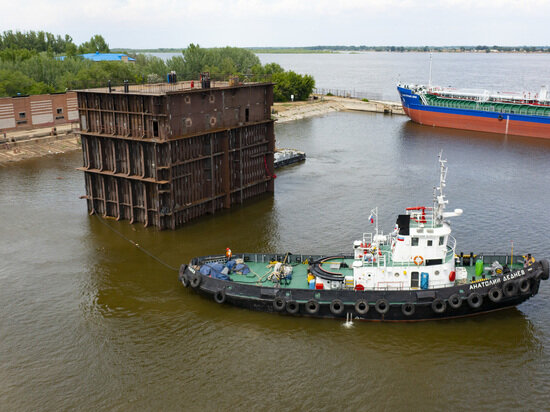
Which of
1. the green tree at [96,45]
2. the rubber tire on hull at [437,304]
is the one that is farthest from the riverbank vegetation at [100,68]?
the rubber tire on hull at [437,304]

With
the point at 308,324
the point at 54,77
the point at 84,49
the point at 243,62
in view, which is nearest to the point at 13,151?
the point at 54,77

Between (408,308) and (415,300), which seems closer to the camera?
(408,308)

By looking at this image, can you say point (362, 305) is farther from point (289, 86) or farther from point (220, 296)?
point (289, 86)

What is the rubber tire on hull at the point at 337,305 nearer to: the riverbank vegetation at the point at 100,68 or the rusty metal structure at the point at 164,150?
the rusty metal structure at the point at 164,150

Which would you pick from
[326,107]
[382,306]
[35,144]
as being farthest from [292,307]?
[326,107]

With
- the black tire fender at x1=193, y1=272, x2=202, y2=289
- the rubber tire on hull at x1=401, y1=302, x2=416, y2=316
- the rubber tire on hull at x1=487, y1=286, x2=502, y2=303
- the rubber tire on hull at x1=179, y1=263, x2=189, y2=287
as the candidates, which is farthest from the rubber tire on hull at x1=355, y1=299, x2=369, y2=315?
the rubber tire on hull at x1=179, y1=263, x2=189, y2=287

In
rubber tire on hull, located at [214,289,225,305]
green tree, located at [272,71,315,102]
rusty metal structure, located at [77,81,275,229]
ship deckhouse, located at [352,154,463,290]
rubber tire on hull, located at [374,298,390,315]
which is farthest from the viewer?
green tree, located at [272,71,315,102]

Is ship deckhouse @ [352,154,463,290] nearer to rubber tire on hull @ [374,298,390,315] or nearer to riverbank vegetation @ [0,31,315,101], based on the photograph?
rubber tire on hull @ [374,298,390,315]
